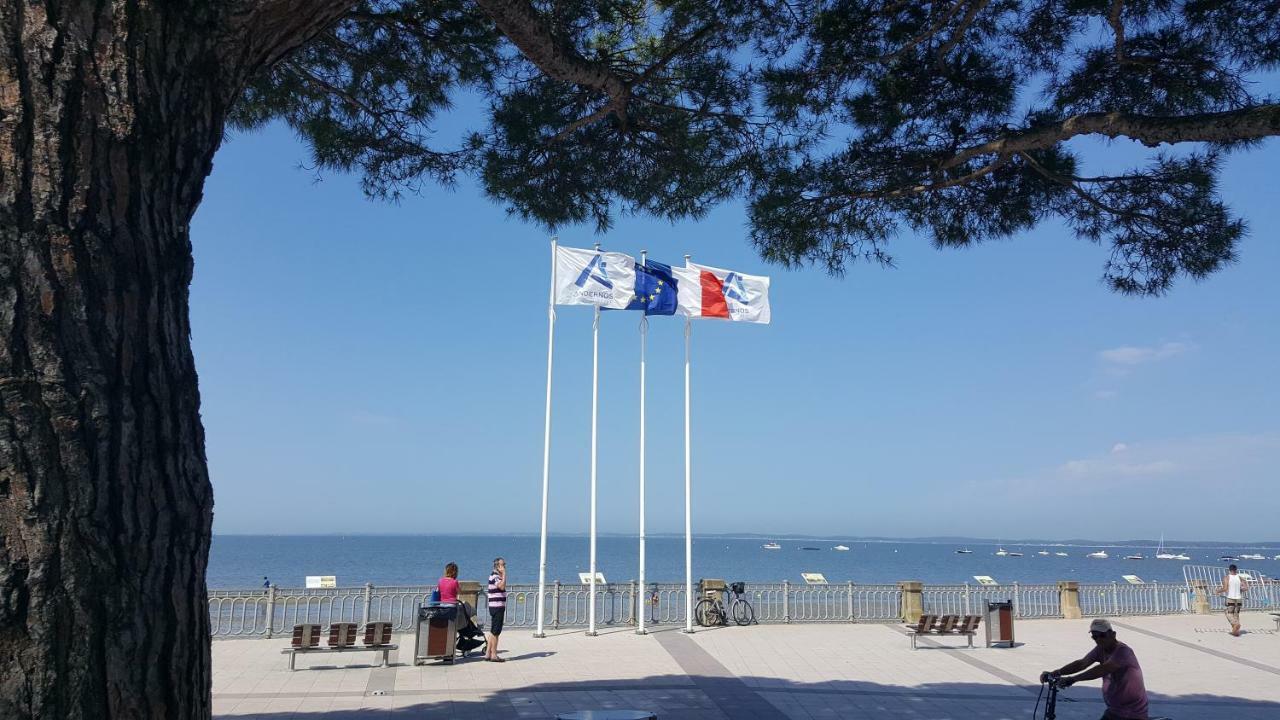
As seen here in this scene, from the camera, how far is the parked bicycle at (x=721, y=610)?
17953 mm

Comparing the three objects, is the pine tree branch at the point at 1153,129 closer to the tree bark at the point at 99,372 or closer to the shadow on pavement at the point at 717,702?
the shadow on pavement at the point at 717,702

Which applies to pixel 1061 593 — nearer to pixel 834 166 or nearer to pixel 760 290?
pixel 760 290

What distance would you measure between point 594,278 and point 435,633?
748 cm

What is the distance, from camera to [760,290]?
19.2 metres

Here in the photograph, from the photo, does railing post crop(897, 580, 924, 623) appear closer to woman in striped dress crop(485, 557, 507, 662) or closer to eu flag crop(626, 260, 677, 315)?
eu flag crop(626, 260, 677, 315)

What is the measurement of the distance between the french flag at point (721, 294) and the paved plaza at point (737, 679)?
6210 mm

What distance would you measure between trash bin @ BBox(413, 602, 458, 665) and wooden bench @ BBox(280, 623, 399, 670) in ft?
1.45

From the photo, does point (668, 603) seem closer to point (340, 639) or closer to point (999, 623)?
point (999, 623)

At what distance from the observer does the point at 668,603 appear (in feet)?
59.0

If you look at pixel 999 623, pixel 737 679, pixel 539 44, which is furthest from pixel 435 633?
pixel 999 623

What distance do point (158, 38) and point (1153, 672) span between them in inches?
594

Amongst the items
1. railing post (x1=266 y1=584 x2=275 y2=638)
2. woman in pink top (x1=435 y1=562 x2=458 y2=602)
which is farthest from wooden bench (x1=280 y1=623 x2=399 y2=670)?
railing post (x1=266 y1=584 x2=275 y2=638)

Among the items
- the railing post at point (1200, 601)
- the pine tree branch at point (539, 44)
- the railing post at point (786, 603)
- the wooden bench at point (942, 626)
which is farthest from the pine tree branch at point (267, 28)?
the railing post at point (1200, 601)

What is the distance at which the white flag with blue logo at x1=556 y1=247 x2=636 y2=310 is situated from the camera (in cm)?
1733
